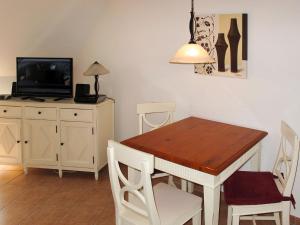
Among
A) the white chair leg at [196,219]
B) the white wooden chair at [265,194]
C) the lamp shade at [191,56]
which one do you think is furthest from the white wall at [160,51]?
the white chair leg at [196,219]

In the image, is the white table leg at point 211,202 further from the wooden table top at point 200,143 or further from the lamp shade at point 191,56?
the lamp shade at point 191,56

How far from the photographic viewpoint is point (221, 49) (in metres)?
3.03

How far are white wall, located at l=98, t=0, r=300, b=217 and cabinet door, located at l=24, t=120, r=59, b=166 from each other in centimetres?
80

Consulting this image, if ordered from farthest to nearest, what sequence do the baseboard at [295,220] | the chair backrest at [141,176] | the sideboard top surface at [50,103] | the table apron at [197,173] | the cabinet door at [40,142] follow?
the cabinet door at [40,142], the sideboard top surface at [50,103], the baseboard at [295,220], the table apron at [197,173], the chair backrest at [141,176]

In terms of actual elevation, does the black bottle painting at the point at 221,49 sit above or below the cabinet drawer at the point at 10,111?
above

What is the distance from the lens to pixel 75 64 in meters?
4.21

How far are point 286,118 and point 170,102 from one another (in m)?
1.18

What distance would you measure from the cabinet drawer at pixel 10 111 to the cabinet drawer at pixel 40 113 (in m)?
0.08

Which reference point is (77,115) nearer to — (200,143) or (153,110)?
(153,110)

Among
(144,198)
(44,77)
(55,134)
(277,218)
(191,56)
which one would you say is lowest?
(277,218)

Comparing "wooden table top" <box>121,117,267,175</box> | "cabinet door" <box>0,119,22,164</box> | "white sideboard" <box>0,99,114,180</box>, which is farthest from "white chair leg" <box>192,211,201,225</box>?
"cabinet door" <box>0,119,22,164</box>

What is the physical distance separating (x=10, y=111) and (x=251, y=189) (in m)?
2.68

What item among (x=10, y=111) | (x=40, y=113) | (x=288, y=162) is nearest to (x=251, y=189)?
(x=288, y=162)

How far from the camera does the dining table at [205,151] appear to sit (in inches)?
82.1
